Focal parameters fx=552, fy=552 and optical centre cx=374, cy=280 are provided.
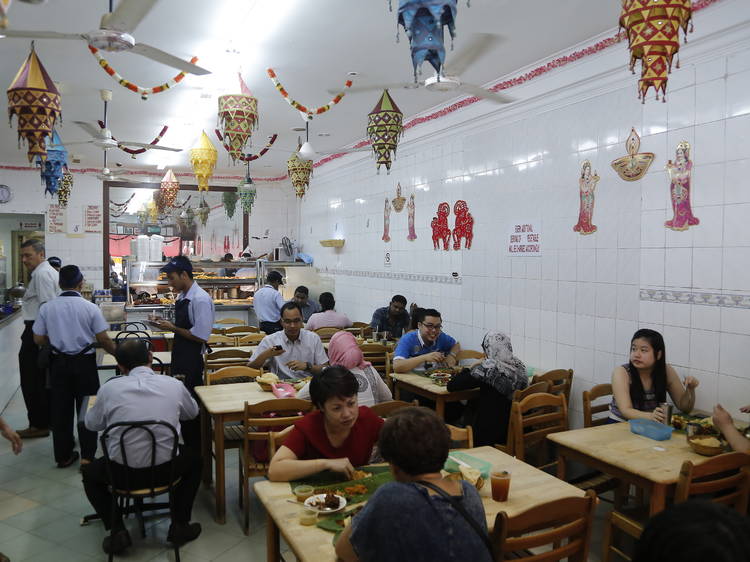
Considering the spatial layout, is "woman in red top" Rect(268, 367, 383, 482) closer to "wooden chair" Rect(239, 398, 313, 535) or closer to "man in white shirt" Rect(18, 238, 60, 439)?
"wooden chair" Rect(239, 398, 313, 535)

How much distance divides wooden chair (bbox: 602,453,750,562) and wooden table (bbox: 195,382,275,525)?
2183 mm

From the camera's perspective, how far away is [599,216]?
4.76 metres

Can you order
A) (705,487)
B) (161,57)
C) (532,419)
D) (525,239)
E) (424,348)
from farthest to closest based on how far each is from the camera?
(525,239) < (424,348) < (532,419) < (161,57) < (705,487)

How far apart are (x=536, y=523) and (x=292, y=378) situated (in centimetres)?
280

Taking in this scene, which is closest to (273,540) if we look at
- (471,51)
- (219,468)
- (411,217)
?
(219,468)

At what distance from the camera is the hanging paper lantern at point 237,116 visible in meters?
4.44

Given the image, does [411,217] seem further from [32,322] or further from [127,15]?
[127,15]

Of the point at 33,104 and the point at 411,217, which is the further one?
the point at 411,217

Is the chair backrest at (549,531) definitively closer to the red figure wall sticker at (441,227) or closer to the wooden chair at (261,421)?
the wooden chair at (261,421)

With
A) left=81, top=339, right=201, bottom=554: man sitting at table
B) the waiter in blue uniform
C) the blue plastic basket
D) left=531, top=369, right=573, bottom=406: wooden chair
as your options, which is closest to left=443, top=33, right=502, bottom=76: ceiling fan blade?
left=531, top=369, right=573, bottom=406: wooden chair

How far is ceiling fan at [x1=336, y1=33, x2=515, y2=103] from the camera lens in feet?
10.5

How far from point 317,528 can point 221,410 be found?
166 centimetres

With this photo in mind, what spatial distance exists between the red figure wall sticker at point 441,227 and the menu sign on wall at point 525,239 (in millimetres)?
1122

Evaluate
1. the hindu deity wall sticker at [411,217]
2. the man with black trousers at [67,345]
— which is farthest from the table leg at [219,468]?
the hindu deity wall sticker at [411,217]
